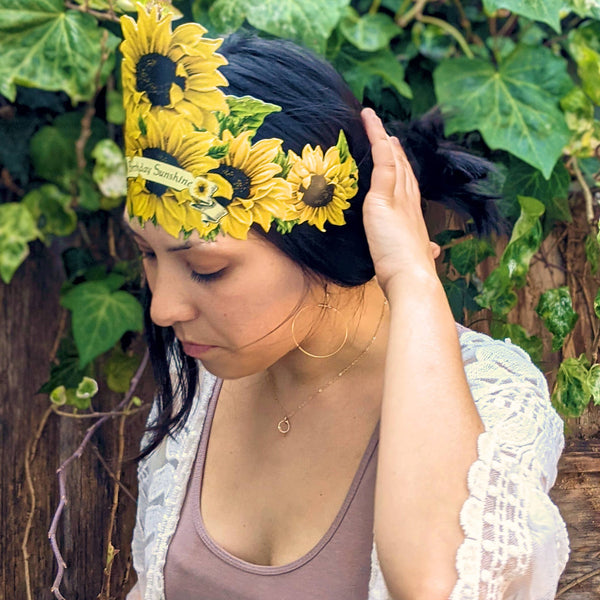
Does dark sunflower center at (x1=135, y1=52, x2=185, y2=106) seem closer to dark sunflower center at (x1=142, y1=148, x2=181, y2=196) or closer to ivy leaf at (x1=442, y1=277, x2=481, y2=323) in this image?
dark sunflower center at (x1=142, y1=148, x2=181, y2=196)

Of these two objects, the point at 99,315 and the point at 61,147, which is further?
the point at 61,147

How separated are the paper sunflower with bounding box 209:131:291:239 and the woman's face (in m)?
0.02

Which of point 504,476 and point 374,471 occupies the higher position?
point 504,476

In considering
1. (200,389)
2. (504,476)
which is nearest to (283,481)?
(200,389)

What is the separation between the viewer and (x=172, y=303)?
1.13m

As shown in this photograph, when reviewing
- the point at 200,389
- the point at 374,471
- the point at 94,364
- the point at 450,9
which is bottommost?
the point at 94,364

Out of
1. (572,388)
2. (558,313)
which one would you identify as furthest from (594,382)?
(558,313)

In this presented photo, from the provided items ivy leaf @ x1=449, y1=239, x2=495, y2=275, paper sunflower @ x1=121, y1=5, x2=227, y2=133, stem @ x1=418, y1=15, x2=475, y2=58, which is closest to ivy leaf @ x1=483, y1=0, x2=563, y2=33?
stem @ x1=418, y1=15, x2=475, y2=58

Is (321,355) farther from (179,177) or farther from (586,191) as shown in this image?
(586,191)

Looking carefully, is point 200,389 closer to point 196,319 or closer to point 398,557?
point 196,319

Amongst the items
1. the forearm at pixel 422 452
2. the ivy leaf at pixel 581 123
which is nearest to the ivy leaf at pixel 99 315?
the forearm at pixel 422 452

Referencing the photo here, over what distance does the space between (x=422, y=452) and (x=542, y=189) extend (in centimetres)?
88

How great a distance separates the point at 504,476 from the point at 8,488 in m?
1.27

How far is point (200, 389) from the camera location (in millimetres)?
1544
